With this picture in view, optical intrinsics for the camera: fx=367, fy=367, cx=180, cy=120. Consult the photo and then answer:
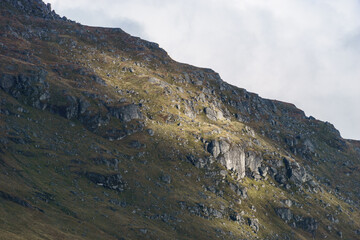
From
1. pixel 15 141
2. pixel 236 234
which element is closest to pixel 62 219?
pixel 15 141

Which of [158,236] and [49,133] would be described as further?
[49,133]

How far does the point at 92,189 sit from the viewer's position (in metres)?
175

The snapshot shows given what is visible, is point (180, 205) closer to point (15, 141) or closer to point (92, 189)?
point (92, 189)

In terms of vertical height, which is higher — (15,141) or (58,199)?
(15,141)

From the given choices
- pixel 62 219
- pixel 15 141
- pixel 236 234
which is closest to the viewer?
pixel 62 219

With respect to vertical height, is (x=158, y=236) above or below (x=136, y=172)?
below

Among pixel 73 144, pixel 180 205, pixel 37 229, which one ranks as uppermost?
pixel 73 144

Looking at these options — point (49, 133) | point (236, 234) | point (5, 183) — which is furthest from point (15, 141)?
point (236, 234)

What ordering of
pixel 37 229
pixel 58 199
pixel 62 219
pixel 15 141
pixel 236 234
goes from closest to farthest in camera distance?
pixel 37 229 → pixel 62 219 → pixel 58 199 → pixel 15 141 → pixel 236 234

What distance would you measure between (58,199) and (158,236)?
45.0m

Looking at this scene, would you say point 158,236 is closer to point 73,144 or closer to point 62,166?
point 62,166

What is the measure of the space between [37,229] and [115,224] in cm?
3894

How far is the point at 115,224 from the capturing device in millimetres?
155000

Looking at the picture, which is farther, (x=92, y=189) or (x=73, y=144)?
(x=73, y=144)
